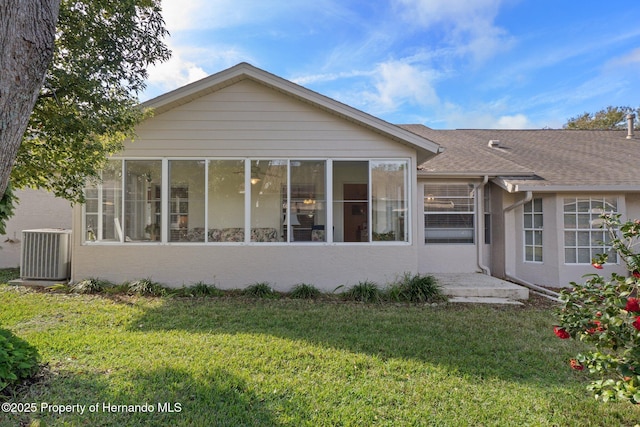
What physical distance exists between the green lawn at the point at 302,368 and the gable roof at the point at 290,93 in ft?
11.8

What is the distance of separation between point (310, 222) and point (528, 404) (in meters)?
5.09

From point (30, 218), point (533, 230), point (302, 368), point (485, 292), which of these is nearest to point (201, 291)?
point (302, 368)

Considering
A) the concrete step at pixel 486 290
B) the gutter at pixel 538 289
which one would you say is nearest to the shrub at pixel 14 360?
the concrete step at pixel 486 290

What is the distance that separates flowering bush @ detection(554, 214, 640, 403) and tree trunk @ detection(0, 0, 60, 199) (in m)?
4.09

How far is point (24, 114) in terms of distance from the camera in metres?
1.92

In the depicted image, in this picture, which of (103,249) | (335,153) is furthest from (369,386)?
(103,249)

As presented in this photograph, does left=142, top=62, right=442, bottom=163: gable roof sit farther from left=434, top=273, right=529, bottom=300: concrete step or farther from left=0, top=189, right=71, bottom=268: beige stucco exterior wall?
left=0, top=189, right=71, bottom=268: beige stucco exterior wall

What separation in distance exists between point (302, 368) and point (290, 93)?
5489 millimetres

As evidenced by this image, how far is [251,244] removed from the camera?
6980 mm

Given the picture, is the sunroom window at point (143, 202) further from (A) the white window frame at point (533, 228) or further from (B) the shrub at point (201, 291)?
(A) the white window frame at point (533, 228)

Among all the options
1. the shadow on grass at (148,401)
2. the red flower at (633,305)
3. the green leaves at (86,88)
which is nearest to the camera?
the red flower at (633,305)

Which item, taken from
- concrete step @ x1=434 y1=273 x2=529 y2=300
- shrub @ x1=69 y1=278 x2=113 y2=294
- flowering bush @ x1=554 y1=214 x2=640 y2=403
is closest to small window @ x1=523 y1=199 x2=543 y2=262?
concrete step @ x1=434 y1=273 x2=529 y2=300

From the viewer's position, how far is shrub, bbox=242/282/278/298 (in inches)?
260

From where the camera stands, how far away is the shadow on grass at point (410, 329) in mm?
3635
